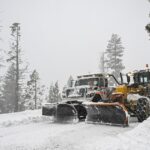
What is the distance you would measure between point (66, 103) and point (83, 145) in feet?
23.3

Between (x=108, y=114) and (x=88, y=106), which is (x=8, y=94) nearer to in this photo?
(x=88, y=106)

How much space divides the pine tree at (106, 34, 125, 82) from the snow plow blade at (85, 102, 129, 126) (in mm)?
34715

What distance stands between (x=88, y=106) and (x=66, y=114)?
1522 millimetres

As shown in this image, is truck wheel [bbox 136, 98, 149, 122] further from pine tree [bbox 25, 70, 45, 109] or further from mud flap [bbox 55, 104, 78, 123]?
pine tree [bbox 25, 70, 45, 109]

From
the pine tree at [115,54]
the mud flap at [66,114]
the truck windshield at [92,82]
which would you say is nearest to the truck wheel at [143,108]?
the mud flap at [66,114]

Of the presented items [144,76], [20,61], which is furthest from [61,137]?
[20,61]

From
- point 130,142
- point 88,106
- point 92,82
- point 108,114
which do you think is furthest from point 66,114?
point 130,142

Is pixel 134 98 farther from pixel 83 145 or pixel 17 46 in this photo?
pixel 17 46

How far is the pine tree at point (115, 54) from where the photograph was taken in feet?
155

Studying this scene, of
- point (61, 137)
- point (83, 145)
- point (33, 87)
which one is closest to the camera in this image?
point (83, 145)

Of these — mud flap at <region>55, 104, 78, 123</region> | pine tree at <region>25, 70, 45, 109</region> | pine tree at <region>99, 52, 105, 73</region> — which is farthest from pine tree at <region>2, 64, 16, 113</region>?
mud flap at <region>55, 104, 78, 123</region>

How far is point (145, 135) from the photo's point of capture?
772 centimetres

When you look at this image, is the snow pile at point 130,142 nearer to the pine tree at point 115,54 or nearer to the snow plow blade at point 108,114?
the snow plow blade at point 108,114

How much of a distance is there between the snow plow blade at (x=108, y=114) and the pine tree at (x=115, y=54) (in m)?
34.7
